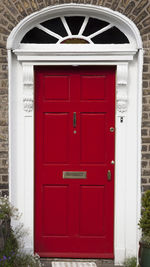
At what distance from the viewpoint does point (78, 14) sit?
17.1ft

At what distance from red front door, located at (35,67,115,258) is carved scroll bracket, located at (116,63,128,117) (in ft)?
0.53

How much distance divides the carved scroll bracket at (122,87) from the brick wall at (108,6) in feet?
0.84

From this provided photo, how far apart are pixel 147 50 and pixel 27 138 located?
6.61 feet

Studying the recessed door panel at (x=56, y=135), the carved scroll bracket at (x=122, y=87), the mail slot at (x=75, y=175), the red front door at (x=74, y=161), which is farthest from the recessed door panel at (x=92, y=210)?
the carved scroll bracket at (x=122, y=87)

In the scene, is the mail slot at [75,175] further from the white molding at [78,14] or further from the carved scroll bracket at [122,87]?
the white molding at [78,14]

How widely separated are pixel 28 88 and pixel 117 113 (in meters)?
1.27

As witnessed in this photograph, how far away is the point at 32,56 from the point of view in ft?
16.9

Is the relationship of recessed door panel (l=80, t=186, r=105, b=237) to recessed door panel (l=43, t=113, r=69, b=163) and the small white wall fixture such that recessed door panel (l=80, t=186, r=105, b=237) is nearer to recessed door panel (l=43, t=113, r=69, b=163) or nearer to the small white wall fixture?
the small white wall fixture

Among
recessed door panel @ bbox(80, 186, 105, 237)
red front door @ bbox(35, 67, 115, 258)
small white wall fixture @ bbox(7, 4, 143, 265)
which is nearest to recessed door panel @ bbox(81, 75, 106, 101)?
red front door @ bbox(35, 67, 115, 258)

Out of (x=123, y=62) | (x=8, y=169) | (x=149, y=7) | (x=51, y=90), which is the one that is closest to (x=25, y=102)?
(x=51, y=90)

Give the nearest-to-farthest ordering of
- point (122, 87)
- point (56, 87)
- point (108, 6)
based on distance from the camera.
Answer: point (108, 6)
point (122, 87)
point (56, 87)

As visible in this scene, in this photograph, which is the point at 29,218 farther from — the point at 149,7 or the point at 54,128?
the point at 149,7

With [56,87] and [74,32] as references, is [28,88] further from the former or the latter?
[74,32]

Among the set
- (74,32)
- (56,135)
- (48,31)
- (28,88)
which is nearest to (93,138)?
(56,135)
